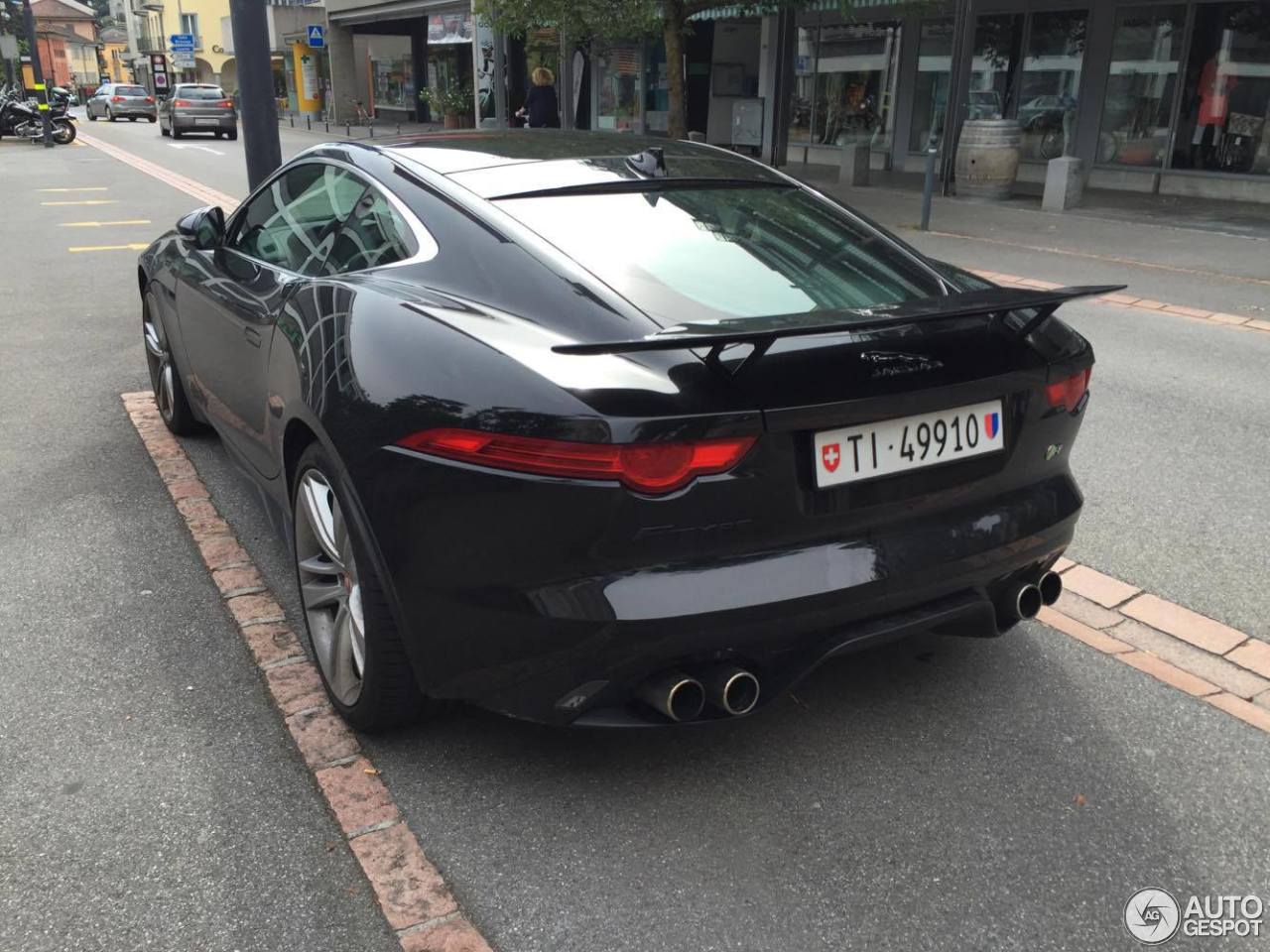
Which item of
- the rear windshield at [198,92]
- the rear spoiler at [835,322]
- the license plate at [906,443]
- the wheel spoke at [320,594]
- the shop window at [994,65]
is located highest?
the shop window at [994,65]

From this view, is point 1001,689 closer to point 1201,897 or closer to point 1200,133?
point 1201,897

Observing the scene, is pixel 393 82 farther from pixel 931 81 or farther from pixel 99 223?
pixel 99 223

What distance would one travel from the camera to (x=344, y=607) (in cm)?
284

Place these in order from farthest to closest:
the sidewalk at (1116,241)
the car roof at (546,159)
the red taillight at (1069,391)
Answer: the sidewalk at (1116,241) < the car roof at (546,159) < the red taillight at (1069,391)

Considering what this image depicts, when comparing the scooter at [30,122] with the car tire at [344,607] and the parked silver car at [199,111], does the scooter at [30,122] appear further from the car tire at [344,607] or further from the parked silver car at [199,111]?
the car tire at [344,607]

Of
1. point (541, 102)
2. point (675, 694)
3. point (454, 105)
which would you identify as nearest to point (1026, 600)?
point (675, 694)

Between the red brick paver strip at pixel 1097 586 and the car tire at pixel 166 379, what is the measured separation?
12.2ft

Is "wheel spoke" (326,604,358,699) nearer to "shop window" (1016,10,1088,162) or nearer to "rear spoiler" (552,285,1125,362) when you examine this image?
"rear spoiler" (552,285,1125,362)

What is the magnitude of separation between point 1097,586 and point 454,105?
34799 millimetres

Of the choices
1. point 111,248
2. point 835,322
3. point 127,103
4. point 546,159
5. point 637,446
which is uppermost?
point 546,159

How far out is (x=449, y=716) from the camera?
2928 mm

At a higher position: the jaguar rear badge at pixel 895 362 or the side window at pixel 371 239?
the side window at pixel 371 239

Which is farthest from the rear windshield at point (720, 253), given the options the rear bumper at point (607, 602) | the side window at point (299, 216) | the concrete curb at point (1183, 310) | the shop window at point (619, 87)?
the shop window at point (619, 87)

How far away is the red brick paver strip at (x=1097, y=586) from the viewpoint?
12.0 ft
